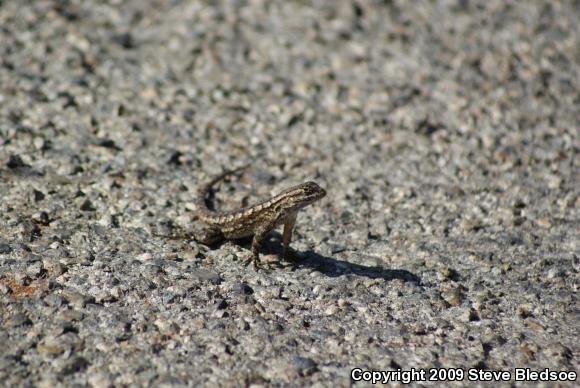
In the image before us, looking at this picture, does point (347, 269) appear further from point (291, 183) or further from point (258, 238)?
point (291, 183)

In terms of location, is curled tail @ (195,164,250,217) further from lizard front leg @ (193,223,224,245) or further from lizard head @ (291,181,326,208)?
lizard head @ (291,181,326,208)

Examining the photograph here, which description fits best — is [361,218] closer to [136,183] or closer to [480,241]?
[480,241]

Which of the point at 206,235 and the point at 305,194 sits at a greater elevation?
the point at 305,194

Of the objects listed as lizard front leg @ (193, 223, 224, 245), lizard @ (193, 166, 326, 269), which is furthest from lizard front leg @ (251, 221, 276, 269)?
lizard front leg @ (193, 223, 224, 245)

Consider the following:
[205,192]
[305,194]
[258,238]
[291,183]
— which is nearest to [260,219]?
[258,238]

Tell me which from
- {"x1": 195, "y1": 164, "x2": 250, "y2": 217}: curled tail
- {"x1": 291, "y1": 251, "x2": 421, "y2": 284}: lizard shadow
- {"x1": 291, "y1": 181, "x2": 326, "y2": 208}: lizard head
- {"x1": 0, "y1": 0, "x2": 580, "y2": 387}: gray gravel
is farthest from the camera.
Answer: {"x1": 195, "y1": 164, "x2": 250, "y2": 217}: curled tail

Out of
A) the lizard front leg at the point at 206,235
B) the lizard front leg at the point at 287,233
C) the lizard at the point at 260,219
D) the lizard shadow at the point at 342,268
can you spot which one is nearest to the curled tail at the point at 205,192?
the lizard at the point at 260,219

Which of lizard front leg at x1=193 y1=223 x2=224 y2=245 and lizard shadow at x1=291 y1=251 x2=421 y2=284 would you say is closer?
lizard shadow at x1=291 y1=251 x2=421 y2=284
